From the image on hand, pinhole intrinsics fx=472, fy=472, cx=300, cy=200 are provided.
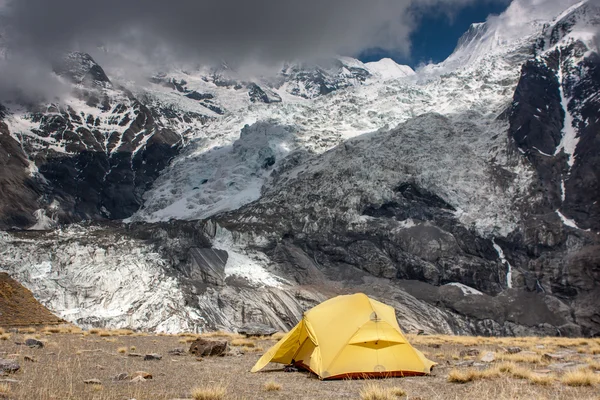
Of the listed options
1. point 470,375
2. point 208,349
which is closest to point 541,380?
point 470,375

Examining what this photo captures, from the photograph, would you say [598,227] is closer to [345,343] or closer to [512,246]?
[512,246]

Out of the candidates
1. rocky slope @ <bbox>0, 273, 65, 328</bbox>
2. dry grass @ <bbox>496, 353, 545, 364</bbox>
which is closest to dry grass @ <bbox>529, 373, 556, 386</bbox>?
dry grass @ <bbox>496, 353, 545, 364</bbox>

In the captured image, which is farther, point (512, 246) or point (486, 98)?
point (486, 98)

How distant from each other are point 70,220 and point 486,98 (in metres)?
171

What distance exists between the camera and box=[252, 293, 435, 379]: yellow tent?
14473 millimetres

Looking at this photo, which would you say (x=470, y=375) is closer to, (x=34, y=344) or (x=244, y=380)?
(x=244, y=380)

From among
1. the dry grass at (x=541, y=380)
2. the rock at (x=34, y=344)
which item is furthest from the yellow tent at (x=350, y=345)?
the rock at (x=34, y=344)

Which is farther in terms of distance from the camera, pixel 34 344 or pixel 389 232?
pixel 389 232

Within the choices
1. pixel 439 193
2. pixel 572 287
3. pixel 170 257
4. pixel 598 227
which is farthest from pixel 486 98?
pixel 170 257

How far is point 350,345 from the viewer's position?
14.8 m

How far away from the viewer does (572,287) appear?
111m

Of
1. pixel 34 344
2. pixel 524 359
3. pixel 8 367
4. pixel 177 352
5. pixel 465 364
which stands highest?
pixel 524 359

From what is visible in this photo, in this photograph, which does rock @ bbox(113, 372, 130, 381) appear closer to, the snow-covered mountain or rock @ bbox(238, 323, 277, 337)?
rock @ bbox(238, 323, 277, 337)

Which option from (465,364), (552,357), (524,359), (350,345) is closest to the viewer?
(350,345)
